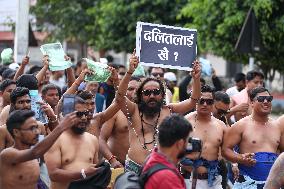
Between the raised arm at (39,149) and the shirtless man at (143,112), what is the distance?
1754 millimetres

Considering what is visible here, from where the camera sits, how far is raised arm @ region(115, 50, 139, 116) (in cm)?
869

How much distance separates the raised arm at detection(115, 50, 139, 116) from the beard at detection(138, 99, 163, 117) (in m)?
0.12

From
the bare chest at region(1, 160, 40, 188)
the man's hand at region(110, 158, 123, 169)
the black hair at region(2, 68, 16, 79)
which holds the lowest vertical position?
the man's hand at region(110, 158, 123, 169)

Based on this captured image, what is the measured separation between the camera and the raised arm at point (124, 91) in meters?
8.69

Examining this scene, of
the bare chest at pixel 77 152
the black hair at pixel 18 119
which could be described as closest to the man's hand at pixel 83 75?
the bare chest at pixel 77 152

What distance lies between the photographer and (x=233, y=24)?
20547mm

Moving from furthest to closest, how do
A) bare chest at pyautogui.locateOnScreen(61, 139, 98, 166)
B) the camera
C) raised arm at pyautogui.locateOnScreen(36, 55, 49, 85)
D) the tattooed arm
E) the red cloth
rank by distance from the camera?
raised arm at pyautogui.locateOnScreen(36, 55, 49, 85) → bare chest at pyautogui.locateOnScreen(61, 139, 98, 166) → the tattooed arm → the camera → the red cloth

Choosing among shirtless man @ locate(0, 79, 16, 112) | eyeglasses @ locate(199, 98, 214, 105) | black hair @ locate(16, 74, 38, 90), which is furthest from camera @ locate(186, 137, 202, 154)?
shirtless man @ locate(0, 79, 16, 112)

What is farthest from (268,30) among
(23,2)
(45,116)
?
(45,116)

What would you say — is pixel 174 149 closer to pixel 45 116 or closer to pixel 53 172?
pixel 53 172

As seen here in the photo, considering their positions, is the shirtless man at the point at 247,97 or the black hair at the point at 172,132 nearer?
the black hair at the point at 172,132

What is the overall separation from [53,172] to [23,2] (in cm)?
703

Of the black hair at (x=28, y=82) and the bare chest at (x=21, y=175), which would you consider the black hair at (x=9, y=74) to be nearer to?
the black hair at (x=28, y=82)

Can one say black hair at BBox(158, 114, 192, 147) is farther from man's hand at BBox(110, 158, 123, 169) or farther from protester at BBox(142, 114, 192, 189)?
man's hand at BBox(110, 158, 123, 169)
